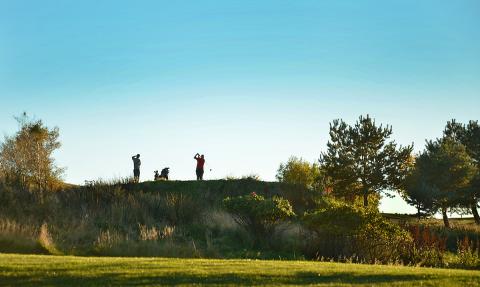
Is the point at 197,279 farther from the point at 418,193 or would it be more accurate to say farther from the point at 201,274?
the point at 418,193

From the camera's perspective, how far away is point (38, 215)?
24672mm

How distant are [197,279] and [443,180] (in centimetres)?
4622

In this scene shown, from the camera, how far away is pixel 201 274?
11.7 meters

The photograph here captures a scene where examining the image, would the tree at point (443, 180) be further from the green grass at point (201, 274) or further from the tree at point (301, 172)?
the green grass at point (201, 274)

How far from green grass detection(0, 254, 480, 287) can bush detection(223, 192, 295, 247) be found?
379 inches

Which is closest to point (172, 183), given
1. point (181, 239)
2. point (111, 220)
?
point (111, 220)

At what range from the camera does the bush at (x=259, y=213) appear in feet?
76.2

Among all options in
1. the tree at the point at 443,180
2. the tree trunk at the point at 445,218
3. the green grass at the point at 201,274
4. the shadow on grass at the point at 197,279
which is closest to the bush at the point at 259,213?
the green grass at the point at 201,274

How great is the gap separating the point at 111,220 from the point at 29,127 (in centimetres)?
2764

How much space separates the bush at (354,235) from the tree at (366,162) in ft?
95.3

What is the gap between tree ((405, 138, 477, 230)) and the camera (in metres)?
52.6

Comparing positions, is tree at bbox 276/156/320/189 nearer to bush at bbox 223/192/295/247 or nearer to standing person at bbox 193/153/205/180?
standing person at bbox 193/153/205/180

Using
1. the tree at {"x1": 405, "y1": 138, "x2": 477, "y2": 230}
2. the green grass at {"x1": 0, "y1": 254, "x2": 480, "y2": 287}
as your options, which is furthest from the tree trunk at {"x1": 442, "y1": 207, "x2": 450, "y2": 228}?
the green grass at {"x1": 0, "y1": 254, "x2": 480, "y2": 287}

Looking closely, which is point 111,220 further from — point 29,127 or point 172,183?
point 29,127
